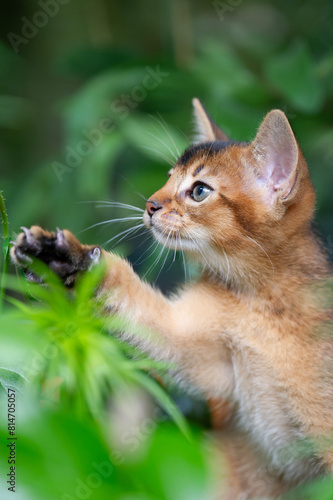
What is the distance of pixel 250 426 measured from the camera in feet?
4.88

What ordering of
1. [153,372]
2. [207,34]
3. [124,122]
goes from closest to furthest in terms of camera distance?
[153,372] < [124,122] < [207,34]

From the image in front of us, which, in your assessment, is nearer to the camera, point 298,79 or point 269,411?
point 269,411

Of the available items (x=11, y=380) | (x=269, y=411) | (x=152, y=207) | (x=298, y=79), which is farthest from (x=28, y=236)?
(x=298, y=79)

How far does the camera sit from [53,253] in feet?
3.68

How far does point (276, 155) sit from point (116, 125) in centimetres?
140

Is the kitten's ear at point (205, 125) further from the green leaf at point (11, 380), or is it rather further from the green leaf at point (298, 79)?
the green leaf at point (11, 380)

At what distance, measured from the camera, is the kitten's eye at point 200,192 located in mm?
1413

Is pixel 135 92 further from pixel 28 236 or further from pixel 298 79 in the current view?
pixel 28 236

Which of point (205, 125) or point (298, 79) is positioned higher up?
point (298, 79)

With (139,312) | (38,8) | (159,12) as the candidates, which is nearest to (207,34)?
(159,12)

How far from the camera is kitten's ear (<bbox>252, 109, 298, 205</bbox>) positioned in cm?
134

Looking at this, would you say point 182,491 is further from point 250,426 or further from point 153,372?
point 250,426

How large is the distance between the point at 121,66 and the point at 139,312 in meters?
1.69

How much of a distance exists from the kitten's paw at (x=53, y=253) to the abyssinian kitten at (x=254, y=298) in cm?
17
